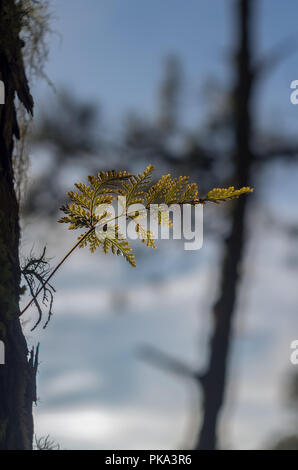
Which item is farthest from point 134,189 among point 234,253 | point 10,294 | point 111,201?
point 234,253

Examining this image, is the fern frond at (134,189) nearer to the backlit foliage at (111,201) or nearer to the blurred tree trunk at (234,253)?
the backlit foliage at (111,201)

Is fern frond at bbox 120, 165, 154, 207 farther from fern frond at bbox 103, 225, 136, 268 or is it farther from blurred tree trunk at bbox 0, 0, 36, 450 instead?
blurred tree trunk at bbox 0, 0, 36, 450

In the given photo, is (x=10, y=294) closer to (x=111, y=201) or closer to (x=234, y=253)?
A: (x=111, y=201)

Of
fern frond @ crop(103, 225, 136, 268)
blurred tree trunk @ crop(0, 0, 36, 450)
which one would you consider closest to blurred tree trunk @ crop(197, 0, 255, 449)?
blurred tree trunk @ crop(0, 0, 36, 450)

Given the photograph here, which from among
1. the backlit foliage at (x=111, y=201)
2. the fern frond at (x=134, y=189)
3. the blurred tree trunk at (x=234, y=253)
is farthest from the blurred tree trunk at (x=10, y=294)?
the blurred tree trunk at (x=234, y=253)

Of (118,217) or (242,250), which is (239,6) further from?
(118,217)

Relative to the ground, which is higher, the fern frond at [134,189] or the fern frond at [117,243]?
the fern frond at [134,189]
